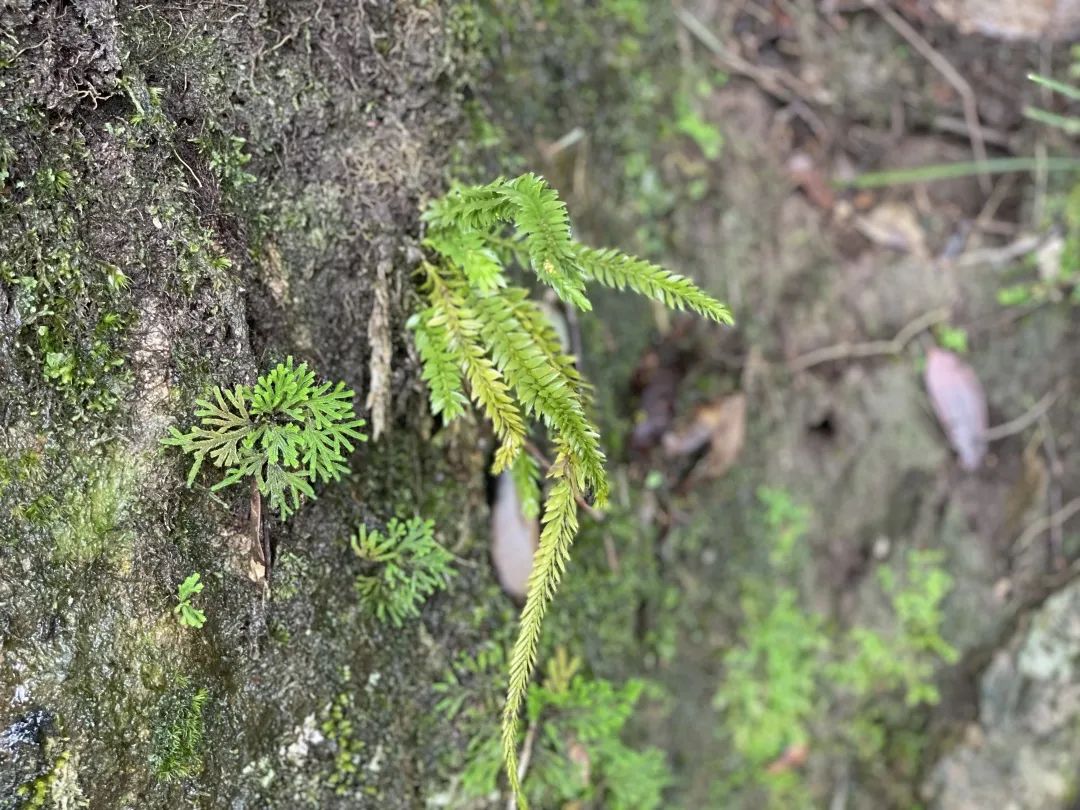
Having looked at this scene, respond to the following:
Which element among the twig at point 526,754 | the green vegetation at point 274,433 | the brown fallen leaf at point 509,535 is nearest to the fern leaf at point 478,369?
the green vegetation at point 274,433

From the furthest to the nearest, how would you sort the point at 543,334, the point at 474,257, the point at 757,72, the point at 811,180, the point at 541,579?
the point at 811,180 → the point at 757,72 → the point at 543,334 → the point at 474,257 → the point at 541,579

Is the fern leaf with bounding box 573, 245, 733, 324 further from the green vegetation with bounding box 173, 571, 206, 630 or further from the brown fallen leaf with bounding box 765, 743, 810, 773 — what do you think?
the brown fallen leaf with bounding box 765, 743, 810, 773

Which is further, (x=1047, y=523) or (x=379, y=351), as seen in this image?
(x=1047, y=523)

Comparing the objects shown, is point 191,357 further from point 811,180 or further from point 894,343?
point 894,343

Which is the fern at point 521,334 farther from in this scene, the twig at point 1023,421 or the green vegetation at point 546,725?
the twig at point 1023,421

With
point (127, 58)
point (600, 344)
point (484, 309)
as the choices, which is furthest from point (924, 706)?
point (127, 58)

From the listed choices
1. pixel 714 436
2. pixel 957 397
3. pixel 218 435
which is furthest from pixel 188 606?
pixel 957 397
